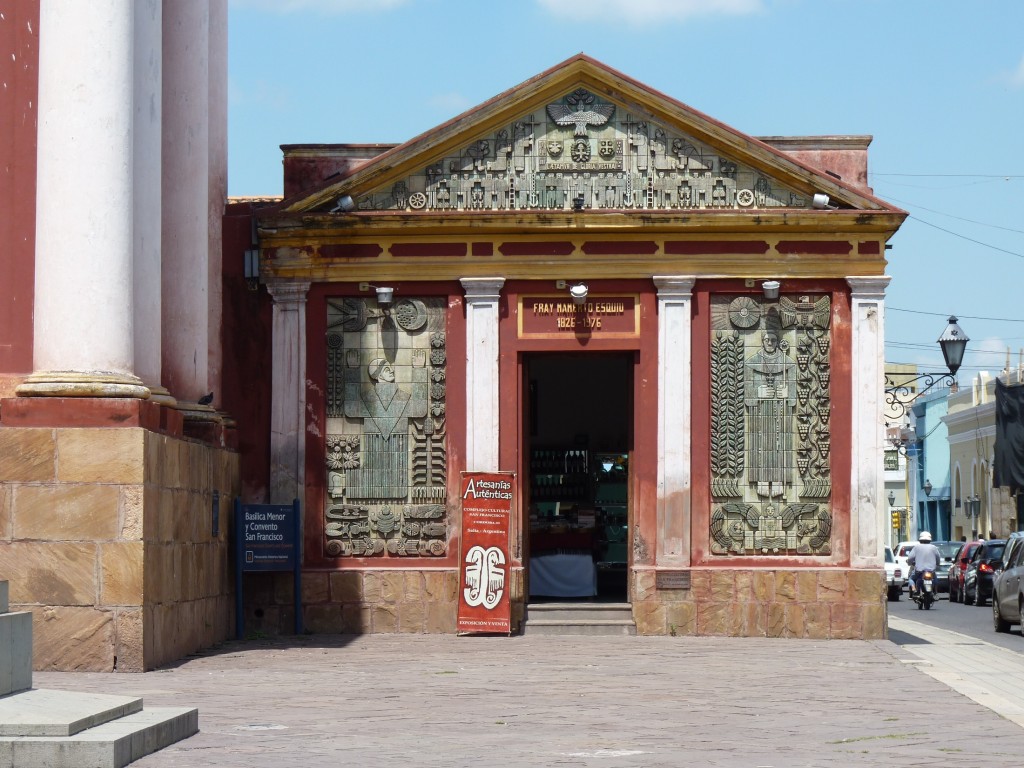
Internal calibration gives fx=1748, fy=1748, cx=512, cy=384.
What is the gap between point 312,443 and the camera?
75.8 ft

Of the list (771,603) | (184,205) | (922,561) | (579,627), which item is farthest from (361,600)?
(922,561)

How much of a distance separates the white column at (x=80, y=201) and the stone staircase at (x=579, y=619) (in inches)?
300

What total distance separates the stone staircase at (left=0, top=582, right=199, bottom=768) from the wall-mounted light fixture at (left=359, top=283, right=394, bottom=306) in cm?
1115

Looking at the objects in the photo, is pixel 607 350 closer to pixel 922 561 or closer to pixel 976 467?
pixel 922 561

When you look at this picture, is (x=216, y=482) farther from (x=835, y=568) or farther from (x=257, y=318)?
(x=835, y=568)

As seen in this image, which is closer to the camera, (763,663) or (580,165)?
(763,663)

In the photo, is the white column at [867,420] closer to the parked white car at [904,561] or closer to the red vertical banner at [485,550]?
the red vertical banner at [485,550]

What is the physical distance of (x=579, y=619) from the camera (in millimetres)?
23094

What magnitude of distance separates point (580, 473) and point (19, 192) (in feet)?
44.7

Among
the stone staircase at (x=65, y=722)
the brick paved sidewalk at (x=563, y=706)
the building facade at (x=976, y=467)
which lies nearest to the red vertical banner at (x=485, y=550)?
the brick paved sidewalk at (x=563, y=706)

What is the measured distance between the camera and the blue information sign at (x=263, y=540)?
71.8ft

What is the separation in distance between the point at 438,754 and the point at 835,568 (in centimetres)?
1244

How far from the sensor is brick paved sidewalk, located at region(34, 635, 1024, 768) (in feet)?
36.9

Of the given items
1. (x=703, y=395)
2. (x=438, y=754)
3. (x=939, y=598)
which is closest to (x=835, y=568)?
(x=703, y=395)
